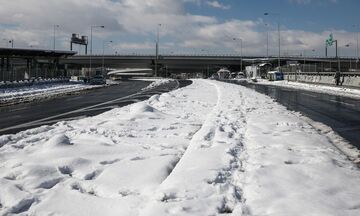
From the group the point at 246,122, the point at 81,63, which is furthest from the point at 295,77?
the point at 81,63

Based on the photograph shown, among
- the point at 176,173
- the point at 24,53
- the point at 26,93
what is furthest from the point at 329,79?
the point at 176,173

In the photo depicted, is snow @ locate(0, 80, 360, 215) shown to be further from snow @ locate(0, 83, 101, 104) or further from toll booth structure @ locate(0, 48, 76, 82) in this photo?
toll booth structure @ locate(0, 48, 76, 82)

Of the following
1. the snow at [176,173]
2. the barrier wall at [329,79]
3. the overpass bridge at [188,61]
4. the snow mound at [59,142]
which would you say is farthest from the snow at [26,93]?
the overpass bridge at [188,61]

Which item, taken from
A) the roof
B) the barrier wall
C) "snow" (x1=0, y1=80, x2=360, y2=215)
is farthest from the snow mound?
the roof

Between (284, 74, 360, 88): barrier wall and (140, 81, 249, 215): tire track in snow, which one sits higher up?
(284, 74, 360, 88): barrier wall

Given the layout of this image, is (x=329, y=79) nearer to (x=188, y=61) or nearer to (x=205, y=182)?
(x=205, y=182)

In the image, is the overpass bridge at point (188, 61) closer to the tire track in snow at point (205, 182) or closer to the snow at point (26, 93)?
the snow at point (26, 93)

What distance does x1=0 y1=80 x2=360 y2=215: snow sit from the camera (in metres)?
5.72

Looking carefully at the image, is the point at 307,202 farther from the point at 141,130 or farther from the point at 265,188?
the point at 141,130

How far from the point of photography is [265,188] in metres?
6.53

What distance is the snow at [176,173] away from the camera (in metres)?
5.72

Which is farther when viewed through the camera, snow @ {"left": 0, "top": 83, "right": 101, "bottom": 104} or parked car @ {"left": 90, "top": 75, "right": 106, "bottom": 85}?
parked car @ {"left": 90, "top": 75, "right": 106, "bottom": 85}

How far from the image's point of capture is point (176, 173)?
23.9 feet

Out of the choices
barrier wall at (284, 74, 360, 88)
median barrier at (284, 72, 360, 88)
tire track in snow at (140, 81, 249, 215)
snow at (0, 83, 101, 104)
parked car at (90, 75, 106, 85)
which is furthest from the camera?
parked car at (90, 75, 106, 85)
